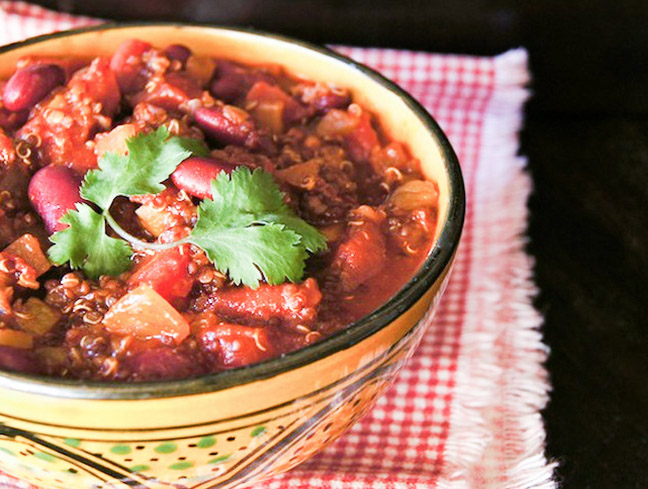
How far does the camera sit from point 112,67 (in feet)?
7.15

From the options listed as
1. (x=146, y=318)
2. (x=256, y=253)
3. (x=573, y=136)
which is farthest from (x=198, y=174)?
(x=573, y=136)

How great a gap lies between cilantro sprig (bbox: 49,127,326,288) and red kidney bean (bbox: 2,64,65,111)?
34 cm

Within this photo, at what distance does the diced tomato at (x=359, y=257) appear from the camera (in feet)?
5.80

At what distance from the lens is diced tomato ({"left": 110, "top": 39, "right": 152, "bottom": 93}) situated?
215 cm

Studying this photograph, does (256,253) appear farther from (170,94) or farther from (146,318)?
(170,94)

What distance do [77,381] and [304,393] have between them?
0.36 metres

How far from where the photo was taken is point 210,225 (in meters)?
1.72

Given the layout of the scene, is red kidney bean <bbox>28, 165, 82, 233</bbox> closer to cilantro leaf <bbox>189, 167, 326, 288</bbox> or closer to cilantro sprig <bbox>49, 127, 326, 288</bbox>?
cilantro sprig <bbox>49, 127, 326, 288</bbox>

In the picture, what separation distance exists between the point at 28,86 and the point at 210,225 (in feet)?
Result: 1.94

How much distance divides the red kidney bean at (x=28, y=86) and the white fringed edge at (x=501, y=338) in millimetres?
1161

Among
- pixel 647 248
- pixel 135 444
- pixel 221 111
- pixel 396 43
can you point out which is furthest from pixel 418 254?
pixel 396 43

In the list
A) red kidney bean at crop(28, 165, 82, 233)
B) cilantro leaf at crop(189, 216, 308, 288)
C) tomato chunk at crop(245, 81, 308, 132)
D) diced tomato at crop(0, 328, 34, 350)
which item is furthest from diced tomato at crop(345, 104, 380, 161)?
diced tomato at crop(0, 328, 34, 350)

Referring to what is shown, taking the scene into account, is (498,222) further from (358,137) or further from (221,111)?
(221,111)

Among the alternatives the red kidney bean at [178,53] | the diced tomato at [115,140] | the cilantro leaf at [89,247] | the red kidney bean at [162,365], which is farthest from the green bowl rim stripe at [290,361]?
the red kidney bean at [178,53]
